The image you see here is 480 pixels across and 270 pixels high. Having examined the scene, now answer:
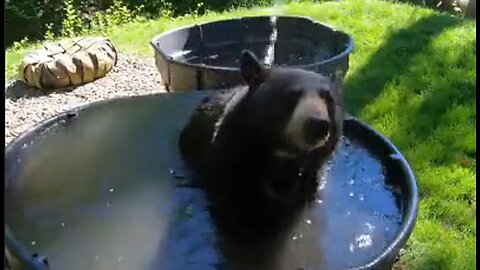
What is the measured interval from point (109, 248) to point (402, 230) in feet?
4.58

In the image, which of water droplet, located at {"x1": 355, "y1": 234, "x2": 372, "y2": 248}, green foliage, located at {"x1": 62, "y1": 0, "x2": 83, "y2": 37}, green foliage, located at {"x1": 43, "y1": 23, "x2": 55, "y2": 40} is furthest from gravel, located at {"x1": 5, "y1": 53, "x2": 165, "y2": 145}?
water droplet, located at {"x1": 355, "y1": 234, "x2": 372, "y2": 248}

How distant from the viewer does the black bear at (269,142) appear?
11.5ft

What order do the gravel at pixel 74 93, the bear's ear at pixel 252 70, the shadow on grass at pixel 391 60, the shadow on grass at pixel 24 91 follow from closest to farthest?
the bear's ear at pixel 252 70, the shadow on grass at pixel 391 60, the gravel at pixel 74 93, the shadow on grass at pixel 24 91

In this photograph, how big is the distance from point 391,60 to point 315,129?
4409 millimetres

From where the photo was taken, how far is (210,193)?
383cm

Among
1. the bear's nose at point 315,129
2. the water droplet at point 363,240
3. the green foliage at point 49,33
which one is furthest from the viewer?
the green foliage at point 49,33

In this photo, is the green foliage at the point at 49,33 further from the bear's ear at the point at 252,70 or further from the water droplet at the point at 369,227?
the water droplet at the point at 369,227

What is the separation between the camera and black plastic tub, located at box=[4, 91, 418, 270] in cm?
325

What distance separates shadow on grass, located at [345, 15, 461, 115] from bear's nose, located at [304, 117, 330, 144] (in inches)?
117

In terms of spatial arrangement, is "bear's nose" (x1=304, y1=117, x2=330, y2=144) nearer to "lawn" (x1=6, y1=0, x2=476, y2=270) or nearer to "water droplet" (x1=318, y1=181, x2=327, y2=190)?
"water droplet" (x1=318, y1=181, x2=327, y2=190)

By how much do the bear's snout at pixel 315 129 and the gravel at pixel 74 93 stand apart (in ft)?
12.7

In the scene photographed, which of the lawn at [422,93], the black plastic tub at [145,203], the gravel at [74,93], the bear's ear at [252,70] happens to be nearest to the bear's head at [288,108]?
the bear's ear at [252,70]

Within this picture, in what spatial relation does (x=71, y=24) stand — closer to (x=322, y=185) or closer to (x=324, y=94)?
(x=322, y=185)

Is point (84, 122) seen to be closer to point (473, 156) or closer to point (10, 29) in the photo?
point (473, 156)
